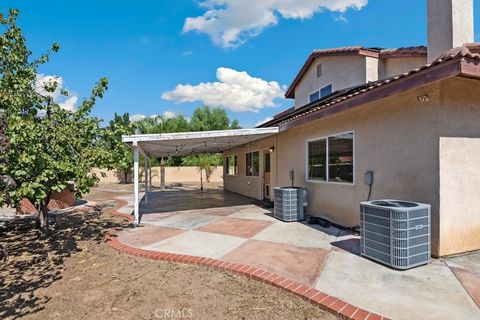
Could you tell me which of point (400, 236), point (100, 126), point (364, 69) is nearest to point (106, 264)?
point (100, 126)

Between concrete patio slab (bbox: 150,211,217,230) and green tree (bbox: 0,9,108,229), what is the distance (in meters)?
2.68

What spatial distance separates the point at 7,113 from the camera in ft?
16.2

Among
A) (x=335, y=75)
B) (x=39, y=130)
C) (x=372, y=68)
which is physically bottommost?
(x=39, y=130)

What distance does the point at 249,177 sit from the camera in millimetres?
14328

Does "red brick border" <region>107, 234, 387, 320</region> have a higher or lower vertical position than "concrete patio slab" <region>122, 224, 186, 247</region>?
higher

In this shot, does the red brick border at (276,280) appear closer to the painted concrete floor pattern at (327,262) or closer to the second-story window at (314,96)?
the painted concrete floor pattern at (327,262)

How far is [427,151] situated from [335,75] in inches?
328

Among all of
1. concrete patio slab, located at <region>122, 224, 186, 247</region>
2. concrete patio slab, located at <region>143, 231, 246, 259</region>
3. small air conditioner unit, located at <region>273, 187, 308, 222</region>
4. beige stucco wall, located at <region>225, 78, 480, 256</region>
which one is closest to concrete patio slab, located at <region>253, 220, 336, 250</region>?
small air conditioner unit, located at <region>273, 187, 308, 222</region>

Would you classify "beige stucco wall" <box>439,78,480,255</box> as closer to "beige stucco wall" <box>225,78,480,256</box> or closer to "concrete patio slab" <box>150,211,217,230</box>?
"beige stucco wall" <box>225,78,480,256</box>

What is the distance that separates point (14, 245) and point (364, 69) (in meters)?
12.3

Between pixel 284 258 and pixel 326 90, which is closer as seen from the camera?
pixel 284 258

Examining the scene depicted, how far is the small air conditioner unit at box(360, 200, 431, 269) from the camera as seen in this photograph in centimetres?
404

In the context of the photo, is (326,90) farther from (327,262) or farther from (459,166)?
(327,262)

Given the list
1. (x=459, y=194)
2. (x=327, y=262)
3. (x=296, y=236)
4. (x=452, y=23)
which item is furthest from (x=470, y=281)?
(x=452, y=23)
